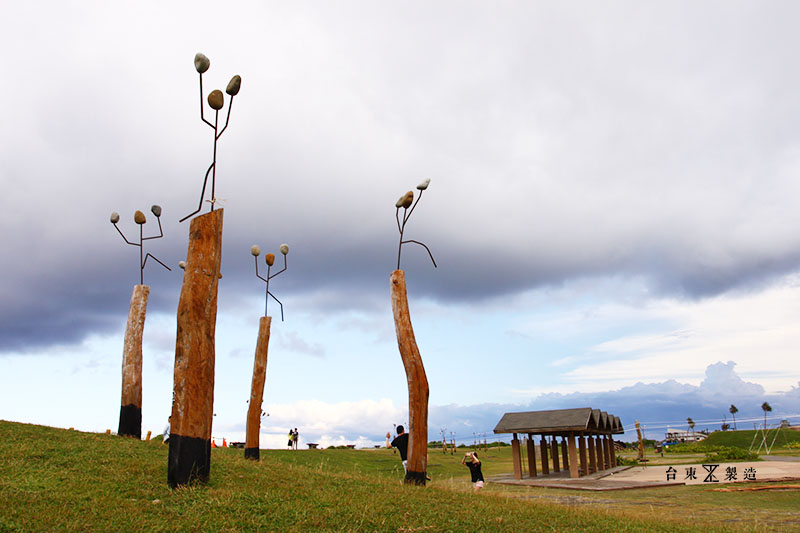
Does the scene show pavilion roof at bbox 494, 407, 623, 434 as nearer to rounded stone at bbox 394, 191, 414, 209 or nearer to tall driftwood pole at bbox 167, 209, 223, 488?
rounded stone at bbox 394, 191, 414, 209

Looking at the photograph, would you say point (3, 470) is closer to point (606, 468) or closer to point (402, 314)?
point (402, 314)

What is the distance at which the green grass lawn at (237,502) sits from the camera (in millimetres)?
7727

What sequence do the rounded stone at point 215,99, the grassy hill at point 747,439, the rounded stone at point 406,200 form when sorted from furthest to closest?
the grassy hill at point 747,439 < the rounded stone at point 406,200 < the rounded stone at point 215,99

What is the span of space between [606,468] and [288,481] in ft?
85.7

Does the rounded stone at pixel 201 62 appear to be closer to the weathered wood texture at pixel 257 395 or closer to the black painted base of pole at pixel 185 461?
the black painted base of pole at pixel 185 461

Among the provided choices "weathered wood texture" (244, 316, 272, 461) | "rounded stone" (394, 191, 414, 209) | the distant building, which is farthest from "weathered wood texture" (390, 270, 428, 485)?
the distant building

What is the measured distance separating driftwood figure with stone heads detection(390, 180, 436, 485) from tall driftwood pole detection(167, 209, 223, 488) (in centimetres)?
447

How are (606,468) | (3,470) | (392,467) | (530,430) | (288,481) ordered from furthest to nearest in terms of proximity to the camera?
(606,468) < (392,467) < (530,430) < (288,481) < (3,470)

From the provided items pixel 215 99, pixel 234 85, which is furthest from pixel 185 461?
pixel 234 85

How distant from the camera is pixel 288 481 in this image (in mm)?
10695

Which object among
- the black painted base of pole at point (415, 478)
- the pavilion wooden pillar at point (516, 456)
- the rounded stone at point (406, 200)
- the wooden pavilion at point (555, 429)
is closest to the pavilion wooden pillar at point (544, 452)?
the wooden pavilion at point (555, 429)

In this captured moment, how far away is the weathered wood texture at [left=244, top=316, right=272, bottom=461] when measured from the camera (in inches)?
650

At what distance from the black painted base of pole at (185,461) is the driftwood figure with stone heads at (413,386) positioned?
188 inches

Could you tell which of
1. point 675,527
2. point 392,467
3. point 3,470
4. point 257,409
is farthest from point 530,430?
point 3,470
